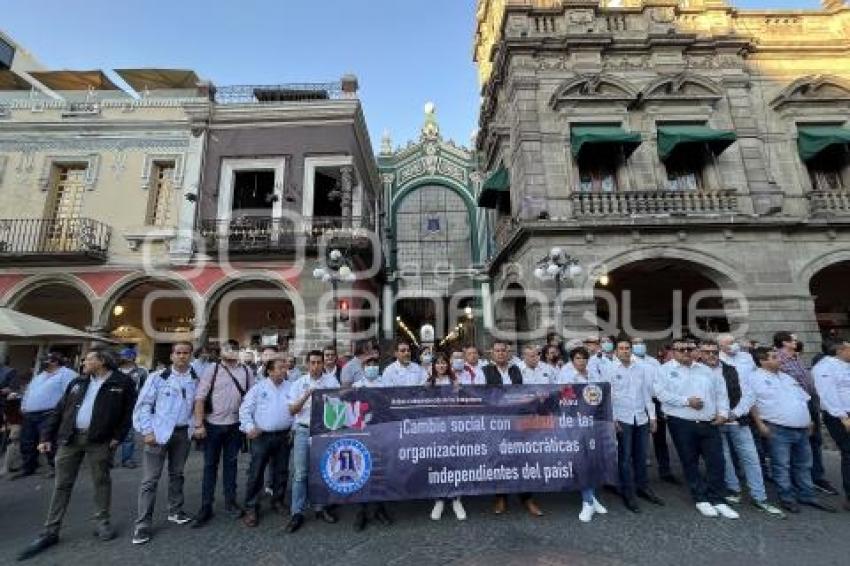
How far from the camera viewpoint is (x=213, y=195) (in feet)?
46.2

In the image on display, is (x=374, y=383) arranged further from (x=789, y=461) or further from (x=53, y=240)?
(x=53, y=240)

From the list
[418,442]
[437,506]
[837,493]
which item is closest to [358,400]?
[418,442]

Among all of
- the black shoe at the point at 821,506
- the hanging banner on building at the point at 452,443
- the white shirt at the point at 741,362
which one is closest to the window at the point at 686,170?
the white shirt at the point at 741,362

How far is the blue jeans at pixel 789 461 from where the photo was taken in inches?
207

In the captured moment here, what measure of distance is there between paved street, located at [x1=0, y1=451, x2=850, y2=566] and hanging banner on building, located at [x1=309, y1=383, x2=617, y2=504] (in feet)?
1.26

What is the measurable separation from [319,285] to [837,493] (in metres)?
11.8

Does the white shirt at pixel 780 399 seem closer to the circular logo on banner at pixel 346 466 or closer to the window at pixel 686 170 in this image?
the circular logo on banner at pixel 346 466

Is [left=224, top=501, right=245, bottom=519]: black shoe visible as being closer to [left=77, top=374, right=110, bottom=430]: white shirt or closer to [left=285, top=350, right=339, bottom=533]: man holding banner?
[left=285, top=350, right=339, bottom=533]: man holding banner

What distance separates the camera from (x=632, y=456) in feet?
18.7

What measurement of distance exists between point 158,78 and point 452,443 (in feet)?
65.0

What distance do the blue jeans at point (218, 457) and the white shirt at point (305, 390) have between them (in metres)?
0.83

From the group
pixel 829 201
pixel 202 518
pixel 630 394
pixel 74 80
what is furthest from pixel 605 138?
pixel 74 80

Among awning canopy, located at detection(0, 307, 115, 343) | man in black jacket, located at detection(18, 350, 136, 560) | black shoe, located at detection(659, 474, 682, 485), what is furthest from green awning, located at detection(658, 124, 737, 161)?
awning canopy, located at detection(0, 307, 115, 343)

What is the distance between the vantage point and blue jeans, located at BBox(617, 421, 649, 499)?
535cm
